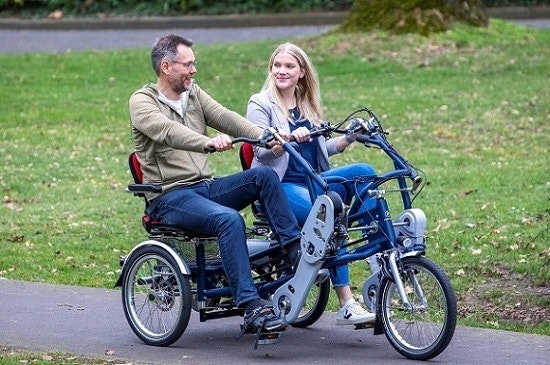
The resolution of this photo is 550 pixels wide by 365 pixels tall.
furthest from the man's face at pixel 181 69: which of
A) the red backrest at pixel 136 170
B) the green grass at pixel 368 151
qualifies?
the green grass at pixel 368 151

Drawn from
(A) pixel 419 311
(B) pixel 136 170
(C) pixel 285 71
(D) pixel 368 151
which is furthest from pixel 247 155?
(D) pixel 368 151

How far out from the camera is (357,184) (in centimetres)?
710

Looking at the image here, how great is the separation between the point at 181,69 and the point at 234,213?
2.93 ft

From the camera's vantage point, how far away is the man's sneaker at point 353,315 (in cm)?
714

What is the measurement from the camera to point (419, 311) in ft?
22.0

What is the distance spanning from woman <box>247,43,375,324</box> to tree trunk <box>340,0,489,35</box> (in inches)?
462

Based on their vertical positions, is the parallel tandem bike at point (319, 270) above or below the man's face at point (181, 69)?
below

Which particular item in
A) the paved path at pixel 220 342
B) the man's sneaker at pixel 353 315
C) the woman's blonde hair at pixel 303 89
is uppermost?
the woman's blonde hair at pixel 303 89

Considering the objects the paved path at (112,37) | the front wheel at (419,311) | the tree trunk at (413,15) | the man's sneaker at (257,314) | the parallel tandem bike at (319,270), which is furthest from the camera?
the paved path at (112,37)

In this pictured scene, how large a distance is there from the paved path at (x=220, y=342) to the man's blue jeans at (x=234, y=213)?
1.39 ft

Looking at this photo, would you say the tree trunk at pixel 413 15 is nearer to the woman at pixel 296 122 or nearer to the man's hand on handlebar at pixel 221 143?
the woman at pixel 296 122

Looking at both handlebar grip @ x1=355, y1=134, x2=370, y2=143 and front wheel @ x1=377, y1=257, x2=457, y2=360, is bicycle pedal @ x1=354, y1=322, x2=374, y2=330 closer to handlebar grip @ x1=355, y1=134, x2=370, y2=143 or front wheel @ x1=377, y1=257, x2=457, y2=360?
front wheel @ x1=377, y1=257, x2=457, y2=360

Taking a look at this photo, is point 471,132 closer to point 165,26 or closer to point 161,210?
point 161,210

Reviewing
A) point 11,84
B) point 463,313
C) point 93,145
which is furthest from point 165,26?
point 463,313
